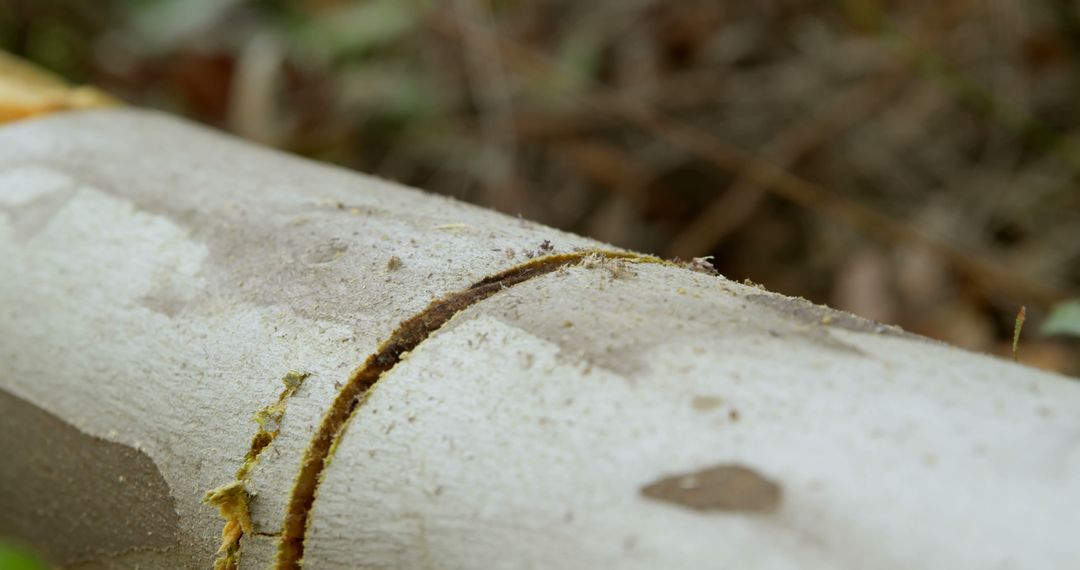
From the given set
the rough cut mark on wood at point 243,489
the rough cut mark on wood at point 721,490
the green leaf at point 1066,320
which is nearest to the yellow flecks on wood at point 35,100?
the rough cut mark on wood at point 243,489

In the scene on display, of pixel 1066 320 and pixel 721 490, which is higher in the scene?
pixel 1066 320

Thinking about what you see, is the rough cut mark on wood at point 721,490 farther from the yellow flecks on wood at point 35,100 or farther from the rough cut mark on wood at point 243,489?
the yellow flecks on wood at point 35,100

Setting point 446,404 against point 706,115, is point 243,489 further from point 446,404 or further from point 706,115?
point 706,115

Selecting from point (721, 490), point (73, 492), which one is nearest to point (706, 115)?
point (73, 492)

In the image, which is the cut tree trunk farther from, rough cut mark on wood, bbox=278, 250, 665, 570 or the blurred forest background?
the blurred forest background

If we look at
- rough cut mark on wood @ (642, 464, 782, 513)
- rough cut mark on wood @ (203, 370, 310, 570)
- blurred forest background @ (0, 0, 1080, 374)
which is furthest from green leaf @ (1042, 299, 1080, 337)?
blurred forest background @ (0, 0, 1080, 374)

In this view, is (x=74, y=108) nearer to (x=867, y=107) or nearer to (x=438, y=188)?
(x=438, y=188)
